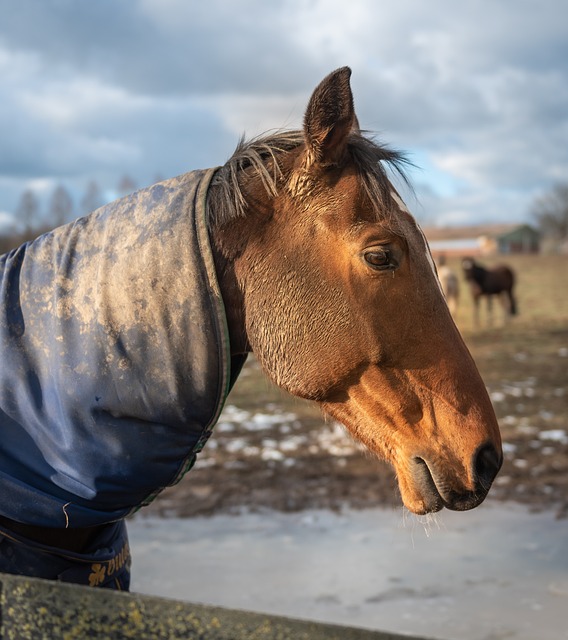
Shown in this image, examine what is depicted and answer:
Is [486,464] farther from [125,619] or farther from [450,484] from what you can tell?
[125,619]

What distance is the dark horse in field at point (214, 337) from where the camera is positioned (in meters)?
1.73

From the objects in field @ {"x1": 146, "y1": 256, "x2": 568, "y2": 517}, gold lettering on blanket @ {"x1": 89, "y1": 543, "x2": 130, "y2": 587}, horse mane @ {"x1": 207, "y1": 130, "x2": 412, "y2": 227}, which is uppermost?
horse mane @ {"x1": 207, "y1": 130, "x2": 412, "y2": 227}

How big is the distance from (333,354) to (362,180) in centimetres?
46

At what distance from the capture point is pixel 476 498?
5.93 ft

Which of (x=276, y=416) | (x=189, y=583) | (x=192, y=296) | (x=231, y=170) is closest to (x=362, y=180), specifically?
(x=231, y=170)

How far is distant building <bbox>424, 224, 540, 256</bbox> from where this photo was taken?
210ft

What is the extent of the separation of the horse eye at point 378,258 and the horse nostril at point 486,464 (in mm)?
521

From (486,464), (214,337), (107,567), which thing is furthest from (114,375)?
(486,464)

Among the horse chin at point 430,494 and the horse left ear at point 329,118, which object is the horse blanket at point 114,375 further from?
the horse chin at point 430,494

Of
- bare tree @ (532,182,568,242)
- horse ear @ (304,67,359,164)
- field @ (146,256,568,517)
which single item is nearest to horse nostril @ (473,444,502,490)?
horse ear @ (304,67,359,164)

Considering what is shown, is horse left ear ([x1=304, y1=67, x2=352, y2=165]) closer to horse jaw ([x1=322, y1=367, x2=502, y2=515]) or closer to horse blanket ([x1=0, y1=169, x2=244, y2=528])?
horse blanket ([x1=0, y1=169, x2=244, y2=528])

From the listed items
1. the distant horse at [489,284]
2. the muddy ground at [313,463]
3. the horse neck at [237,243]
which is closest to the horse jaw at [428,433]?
the horse neck at [237,243]

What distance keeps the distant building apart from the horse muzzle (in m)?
62.5

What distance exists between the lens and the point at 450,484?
1.79 m
